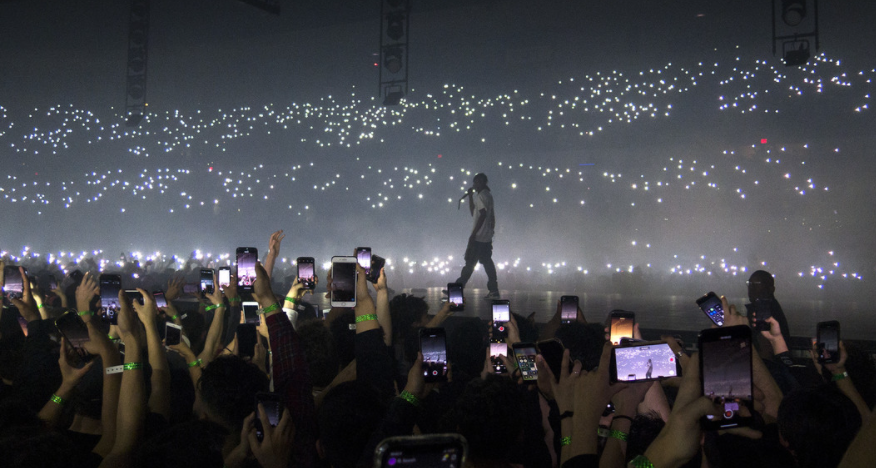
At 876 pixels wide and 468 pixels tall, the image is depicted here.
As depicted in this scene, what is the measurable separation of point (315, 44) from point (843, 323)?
13.0 m

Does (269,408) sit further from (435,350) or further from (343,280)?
(343,280)

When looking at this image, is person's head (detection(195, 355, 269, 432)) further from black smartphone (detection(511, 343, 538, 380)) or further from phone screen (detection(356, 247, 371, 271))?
phone screen (detection(356, 247, 371, 271))

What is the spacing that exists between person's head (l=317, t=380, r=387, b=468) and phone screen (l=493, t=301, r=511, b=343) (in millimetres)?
1962

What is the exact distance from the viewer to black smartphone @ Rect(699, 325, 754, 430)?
1.37 meters

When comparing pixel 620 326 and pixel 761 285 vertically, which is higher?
pixel 761 285

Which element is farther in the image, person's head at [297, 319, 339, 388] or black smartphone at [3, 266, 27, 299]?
black smartphone at [3, 266, 27, 299]

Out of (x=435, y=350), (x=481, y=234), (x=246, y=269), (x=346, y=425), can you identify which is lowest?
(x=346, y=425)

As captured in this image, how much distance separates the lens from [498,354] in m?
2.91

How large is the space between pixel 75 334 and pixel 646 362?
8.58ft

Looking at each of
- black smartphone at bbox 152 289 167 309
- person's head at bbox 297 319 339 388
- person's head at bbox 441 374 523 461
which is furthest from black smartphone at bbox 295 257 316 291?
person's head at bbox 441 374 523 461

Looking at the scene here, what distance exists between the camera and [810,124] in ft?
38.4

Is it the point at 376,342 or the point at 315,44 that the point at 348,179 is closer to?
the point at 315,44

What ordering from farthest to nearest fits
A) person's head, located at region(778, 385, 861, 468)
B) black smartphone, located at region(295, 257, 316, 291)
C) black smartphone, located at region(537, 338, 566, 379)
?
black smartphone, located at region(295, 257, 316, 291)
black smartphone, located at region(537, 338, 566, 379)
person's head, located at region(778, 385, 861, 468)

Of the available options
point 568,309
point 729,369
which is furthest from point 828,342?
point 568,309
